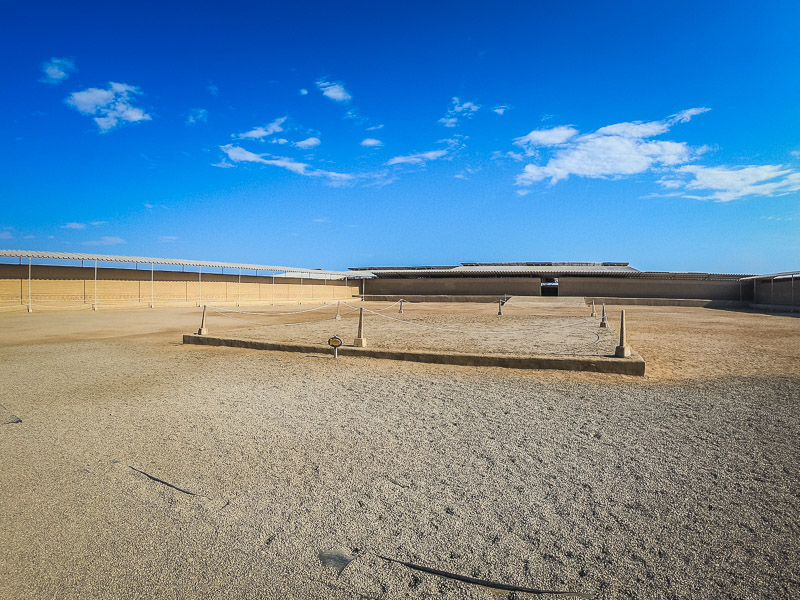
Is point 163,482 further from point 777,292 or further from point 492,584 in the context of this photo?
point 777,292

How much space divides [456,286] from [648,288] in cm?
1514

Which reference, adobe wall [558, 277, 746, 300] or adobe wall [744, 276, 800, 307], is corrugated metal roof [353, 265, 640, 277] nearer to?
adobe wall [558, 277, 746, 300]

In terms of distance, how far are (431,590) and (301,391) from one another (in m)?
4.44

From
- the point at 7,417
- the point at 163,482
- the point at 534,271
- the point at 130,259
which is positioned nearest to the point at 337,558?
the point at 163,482

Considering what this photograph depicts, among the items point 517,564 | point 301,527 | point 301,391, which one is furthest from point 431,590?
point 301,391

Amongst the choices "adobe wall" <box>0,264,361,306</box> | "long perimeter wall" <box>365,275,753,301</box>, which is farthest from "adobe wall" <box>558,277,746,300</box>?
"adobe wall" <box>0,264,361,306</box>

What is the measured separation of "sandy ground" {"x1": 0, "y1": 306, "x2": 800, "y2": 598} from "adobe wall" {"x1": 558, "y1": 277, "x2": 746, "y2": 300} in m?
31.8

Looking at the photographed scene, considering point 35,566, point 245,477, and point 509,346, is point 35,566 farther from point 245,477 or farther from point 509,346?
point 509,346

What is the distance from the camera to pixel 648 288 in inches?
1405

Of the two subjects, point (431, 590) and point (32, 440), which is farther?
point (32, 440)

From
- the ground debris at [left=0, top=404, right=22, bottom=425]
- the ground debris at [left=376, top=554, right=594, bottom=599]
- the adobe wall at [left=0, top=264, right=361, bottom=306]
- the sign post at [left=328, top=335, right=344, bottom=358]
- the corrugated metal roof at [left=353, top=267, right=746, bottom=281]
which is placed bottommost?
the ground debris at [left=0, top=404, right=22, bottom=425]

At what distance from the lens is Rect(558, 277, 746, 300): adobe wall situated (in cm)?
3416

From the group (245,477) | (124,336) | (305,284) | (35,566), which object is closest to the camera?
(35,566)

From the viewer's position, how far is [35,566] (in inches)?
97.7
